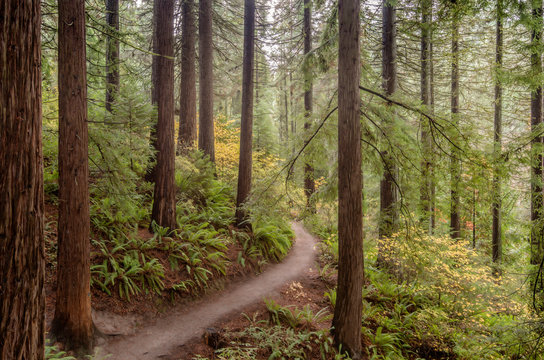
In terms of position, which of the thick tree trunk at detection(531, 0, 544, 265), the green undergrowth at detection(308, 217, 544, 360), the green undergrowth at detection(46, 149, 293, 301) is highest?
the thick tree trunk at detection(531, 0, 544, 265)

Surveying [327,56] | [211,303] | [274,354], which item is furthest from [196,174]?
[274,354]

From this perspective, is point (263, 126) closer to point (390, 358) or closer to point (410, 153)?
point (410, 153)

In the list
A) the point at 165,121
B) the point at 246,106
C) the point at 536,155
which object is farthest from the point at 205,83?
the point at 536,155

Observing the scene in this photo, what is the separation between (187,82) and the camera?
428 inches

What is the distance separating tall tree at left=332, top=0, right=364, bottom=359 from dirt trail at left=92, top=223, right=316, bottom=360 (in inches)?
105

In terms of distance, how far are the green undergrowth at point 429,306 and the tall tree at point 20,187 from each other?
215 inches

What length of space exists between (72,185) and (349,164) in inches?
177

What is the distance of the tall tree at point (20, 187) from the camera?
223cm

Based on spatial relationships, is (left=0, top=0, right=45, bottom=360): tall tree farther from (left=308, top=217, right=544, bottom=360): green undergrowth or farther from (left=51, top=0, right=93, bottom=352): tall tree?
(left=308, top=217, right=544, bottom=360): green undergrowth

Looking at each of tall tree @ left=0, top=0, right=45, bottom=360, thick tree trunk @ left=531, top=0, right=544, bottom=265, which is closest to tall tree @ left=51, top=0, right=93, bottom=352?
tall tree @ left=0, top=0, right=45, bottom=360

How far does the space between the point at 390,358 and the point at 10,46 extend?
7553 mm

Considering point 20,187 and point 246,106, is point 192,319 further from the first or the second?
point 246,106

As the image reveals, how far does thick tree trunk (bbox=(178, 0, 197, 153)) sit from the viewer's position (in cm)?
1045

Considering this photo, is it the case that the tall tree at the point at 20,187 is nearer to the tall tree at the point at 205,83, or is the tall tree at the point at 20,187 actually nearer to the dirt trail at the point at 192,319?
the dirt trail at the point at 192,319
